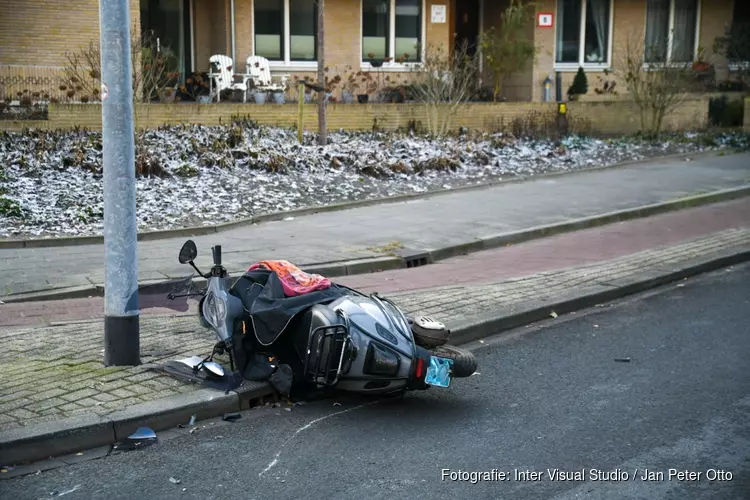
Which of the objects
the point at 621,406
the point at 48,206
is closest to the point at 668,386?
the point at 621,406

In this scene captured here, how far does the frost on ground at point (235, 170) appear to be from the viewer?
43.1 feet

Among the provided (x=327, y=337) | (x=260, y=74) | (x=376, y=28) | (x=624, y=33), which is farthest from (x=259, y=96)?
(x=327, y=337)

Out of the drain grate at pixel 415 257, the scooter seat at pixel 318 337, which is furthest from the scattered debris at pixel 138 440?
the drain grate at pixel 415 257

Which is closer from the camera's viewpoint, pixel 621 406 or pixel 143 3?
pixel 621 406

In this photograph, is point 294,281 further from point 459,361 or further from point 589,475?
point 589,475

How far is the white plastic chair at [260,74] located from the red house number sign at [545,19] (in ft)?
27.5

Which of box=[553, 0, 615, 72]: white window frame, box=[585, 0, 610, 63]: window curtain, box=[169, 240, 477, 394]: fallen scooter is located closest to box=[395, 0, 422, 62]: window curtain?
box=[553, 0, 615, 72]: white window frame

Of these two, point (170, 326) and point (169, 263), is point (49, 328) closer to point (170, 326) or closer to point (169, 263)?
point (170, 326)

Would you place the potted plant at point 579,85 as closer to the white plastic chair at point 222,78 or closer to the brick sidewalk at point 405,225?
the brick sidewalk at point 405,225

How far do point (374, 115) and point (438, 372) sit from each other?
1635 cm

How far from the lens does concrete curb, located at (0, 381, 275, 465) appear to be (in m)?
5.16

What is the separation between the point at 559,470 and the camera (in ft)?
16.5

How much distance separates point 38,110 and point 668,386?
1574 centimetres

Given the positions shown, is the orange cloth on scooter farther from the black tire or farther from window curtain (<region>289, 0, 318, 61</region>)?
window curtain (<region>289, 0, 318, 61</region>)
